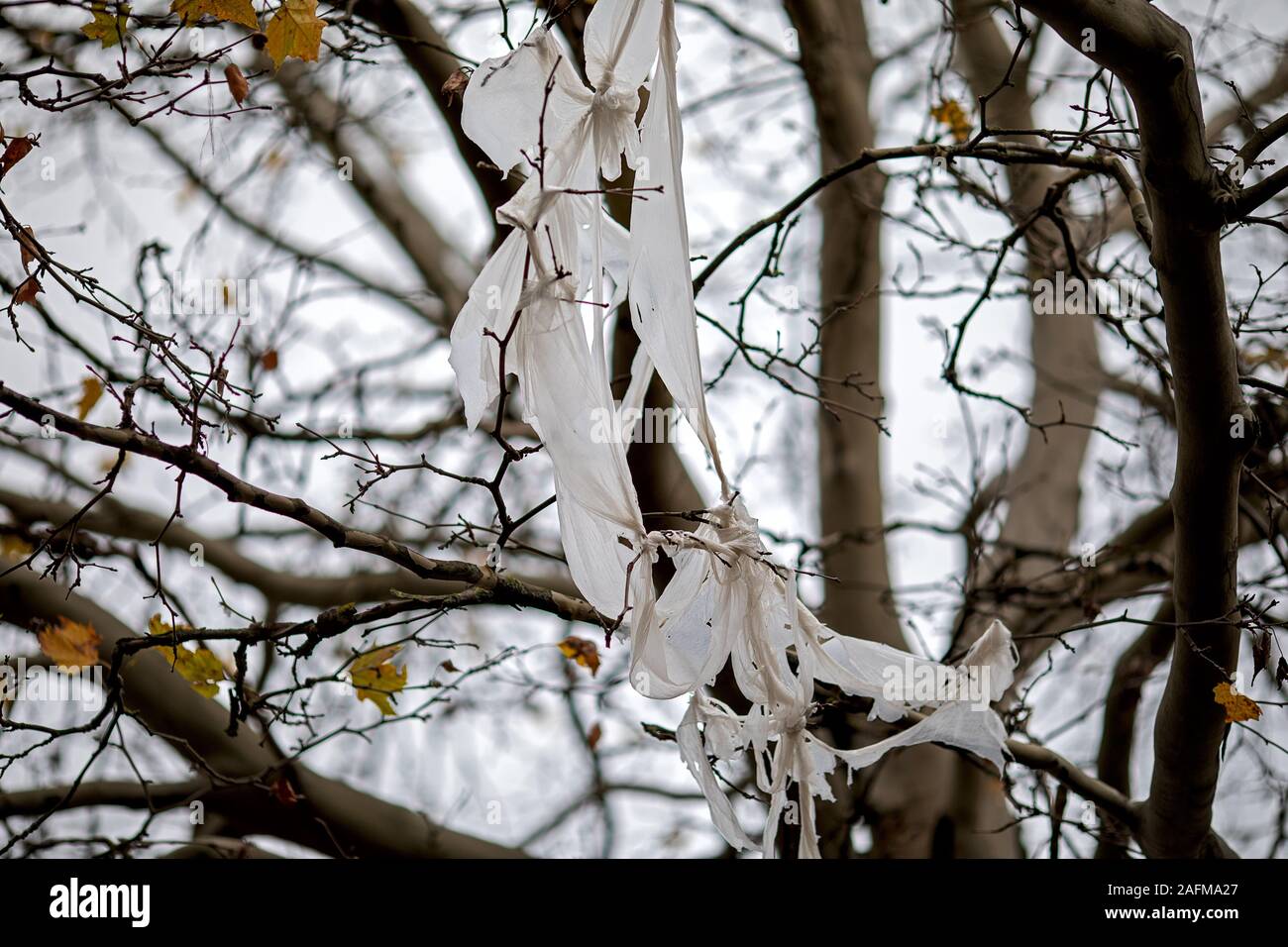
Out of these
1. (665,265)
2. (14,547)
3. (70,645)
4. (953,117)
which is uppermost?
(953,117)

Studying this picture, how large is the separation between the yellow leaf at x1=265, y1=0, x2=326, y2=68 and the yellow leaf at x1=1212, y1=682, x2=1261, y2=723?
67.6 inches

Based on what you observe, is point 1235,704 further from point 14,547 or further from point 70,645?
point 14,547

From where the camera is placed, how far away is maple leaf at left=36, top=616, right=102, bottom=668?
6.27 feet

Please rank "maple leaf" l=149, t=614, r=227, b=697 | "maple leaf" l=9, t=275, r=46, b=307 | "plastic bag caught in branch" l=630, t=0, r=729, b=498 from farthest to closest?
1. "maple leaf" l=149, t=614, r=227, b=697
2. "maple leaf" l=9, t=275, r=46, b=307
3. "plastic bag caught in branch" l=630, t=0, r=729, b=498

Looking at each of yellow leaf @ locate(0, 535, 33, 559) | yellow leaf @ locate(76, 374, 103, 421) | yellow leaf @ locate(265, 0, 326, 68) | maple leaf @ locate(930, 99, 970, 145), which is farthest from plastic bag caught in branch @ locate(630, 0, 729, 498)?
yellow leaf @ locate(0, 535, 33, 559)

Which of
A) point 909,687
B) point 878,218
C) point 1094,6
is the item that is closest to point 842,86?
point 878,218

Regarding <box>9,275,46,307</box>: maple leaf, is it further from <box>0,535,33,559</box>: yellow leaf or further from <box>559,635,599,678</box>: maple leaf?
<box>0,535,33,559</box>: yellow leaf

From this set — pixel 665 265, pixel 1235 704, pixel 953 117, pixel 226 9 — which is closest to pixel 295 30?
pixel 226 9

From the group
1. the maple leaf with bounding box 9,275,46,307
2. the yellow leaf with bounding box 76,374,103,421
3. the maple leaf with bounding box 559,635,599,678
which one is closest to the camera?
the maple leaf with bounding box 9,275,46,307

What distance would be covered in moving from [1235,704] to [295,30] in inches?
70.1

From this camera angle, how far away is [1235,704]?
5.43 ft

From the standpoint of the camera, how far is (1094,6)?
1.35 meters

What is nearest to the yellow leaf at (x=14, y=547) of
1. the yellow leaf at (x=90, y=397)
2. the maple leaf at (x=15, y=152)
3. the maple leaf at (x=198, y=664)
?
the yellow leaf at (x=90, y=397)
